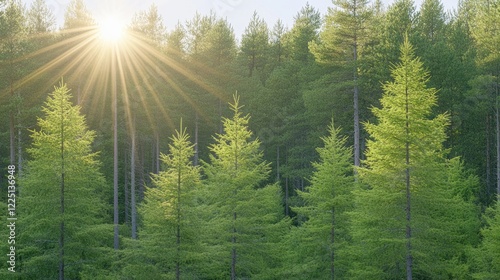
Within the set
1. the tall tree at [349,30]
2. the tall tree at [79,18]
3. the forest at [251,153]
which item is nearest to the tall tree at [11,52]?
the forest at [251,153]

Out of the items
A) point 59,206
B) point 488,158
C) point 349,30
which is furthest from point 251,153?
point 488,158

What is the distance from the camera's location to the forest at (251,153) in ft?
58.4

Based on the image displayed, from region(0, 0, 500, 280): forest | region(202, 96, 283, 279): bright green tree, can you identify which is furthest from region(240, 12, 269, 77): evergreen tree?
region(202, 96, 283, 279): bright green tree

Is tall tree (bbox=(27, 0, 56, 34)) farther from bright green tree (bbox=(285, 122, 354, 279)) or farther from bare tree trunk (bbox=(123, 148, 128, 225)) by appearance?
bright green tree (bbox=(285, 122, 354, 279))

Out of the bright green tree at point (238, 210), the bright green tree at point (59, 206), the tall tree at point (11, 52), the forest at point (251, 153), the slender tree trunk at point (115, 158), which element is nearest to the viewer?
the forest at point (251, 153)

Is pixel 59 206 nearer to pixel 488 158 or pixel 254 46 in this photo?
pixel 488 158

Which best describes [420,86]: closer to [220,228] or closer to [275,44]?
[220,228]

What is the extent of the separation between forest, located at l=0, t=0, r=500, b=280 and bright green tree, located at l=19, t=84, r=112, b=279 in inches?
3.2

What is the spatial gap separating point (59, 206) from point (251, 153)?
9.12 meters

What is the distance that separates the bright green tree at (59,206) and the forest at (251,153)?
0.26 feet

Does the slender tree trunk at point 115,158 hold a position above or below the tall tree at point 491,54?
below

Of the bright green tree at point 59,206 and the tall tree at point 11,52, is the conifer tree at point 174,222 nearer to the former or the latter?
the bright green tree at point 59,206

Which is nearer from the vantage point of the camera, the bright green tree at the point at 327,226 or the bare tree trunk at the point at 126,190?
the bright green tree at the point at 327,226

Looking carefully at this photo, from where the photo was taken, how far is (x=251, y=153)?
22953 mm
